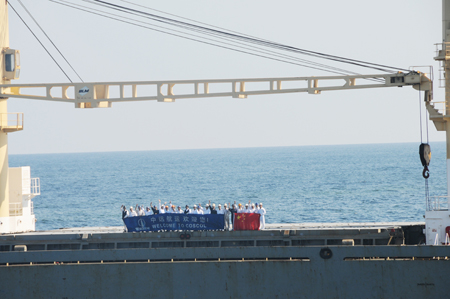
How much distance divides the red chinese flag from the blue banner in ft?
2.50

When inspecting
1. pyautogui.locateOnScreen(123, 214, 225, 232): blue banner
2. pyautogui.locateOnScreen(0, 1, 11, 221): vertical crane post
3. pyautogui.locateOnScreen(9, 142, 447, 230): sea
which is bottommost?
pyautogui.locateOnScreen(9, 142, 447, 230): sea

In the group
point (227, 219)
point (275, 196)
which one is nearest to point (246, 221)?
point (227, 219)

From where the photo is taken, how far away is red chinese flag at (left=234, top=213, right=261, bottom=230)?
88.6ft

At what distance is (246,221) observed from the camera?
27.1 metres

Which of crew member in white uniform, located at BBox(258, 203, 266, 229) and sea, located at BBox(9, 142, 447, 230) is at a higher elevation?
crew member in white uniform, located at BBox(258, 203, 266, 229)

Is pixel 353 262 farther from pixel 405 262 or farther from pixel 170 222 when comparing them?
pixel 170 222

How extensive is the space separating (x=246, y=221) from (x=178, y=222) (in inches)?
131

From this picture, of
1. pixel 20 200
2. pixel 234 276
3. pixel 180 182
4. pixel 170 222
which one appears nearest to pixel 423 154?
pixel 234 276

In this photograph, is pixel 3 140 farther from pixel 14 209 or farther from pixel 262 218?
pixel 262 218

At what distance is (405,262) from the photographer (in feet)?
74.1

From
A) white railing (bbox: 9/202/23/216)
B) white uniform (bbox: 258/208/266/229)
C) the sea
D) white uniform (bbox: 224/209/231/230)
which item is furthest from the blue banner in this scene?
the sea

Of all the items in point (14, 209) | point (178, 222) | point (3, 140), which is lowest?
point (178, 222)

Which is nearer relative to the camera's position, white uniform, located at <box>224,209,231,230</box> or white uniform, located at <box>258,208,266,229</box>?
white uniform, located at <box>224,209,231,230</box>

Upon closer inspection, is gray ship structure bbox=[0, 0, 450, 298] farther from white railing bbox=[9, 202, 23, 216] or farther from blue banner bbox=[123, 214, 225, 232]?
white railing bbox=[9, 202, 23, 216]
